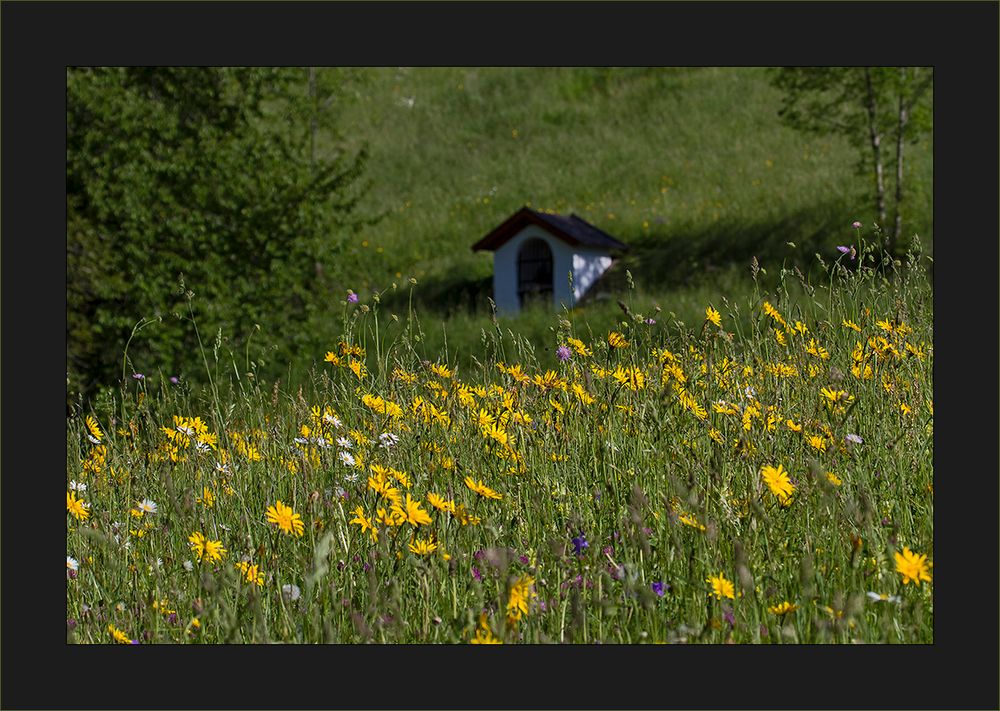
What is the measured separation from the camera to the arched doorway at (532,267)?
21.3 m

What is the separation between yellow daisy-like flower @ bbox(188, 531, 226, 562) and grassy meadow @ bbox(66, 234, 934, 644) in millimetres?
11

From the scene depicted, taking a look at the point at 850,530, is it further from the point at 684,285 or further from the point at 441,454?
the point at 684,285

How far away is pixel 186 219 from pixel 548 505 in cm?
1074

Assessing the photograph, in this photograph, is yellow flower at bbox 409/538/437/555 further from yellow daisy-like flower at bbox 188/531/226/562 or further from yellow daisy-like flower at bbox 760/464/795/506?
yellow daisy-like flower at bbox 760/464/795/506

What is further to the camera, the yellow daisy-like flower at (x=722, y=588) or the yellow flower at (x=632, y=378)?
the yellow flower at (x=632, y=378)

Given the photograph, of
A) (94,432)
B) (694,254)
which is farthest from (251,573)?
(694,254)

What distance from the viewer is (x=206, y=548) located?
7.63 feet

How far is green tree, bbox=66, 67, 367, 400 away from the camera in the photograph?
1166 centimetres

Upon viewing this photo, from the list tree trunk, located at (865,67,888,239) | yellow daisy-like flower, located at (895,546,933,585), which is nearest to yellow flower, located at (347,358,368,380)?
yellow daisy-like flower, located at (895,546,933,585)

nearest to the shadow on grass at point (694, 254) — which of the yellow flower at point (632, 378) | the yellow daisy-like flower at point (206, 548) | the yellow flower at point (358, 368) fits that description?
the yellow flower at point (632, 378)

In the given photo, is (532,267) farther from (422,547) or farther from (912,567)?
(912,567)

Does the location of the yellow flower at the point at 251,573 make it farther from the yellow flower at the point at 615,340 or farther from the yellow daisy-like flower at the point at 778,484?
the yellow flower at the point at 615,340

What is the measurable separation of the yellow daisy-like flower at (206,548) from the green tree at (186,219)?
8683mm

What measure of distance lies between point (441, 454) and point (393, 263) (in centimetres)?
2199
